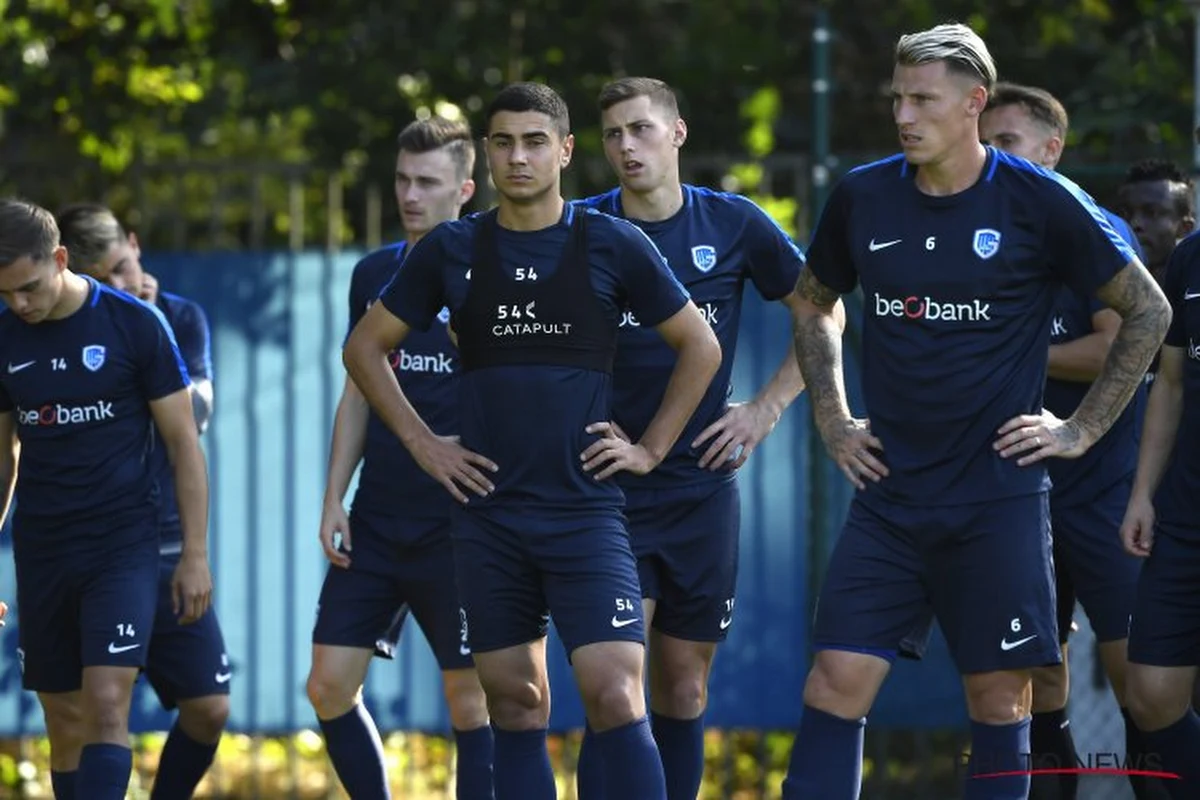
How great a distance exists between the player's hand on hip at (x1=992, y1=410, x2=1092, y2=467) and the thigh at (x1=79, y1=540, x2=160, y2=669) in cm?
291

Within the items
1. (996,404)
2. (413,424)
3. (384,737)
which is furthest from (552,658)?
(996,404)

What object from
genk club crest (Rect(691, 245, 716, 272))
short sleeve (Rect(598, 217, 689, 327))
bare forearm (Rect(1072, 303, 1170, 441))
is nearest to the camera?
bare forearm (Rect(1072, 303, 1170, 441))

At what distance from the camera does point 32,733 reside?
8.94 meters

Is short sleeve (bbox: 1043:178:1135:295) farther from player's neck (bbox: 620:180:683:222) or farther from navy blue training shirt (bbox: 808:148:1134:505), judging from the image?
player's neck (bbox: 620:180:683:222)

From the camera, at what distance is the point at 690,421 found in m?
6.62

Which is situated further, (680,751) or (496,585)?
(680,751)

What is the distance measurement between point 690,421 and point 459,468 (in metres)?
0.99

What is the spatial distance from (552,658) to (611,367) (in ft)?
10.0

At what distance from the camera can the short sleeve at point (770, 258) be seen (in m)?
6.76

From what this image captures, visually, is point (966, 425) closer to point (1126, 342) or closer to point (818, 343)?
point (1126, 342)

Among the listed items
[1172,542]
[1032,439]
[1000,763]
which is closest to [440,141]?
[1032,439]

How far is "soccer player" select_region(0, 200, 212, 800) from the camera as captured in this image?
6801 millimetres

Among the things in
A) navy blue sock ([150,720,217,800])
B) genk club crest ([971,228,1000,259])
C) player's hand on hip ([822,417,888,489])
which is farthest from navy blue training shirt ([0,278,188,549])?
genk club crest ([971,228,1000,259])

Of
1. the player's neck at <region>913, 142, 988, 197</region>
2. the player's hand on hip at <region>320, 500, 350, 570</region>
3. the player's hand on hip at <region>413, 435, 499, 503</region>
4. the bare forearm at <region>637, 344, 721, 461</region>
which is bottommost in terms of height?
the player's hand on hip at <region>320, 500, 350, 570</region>
